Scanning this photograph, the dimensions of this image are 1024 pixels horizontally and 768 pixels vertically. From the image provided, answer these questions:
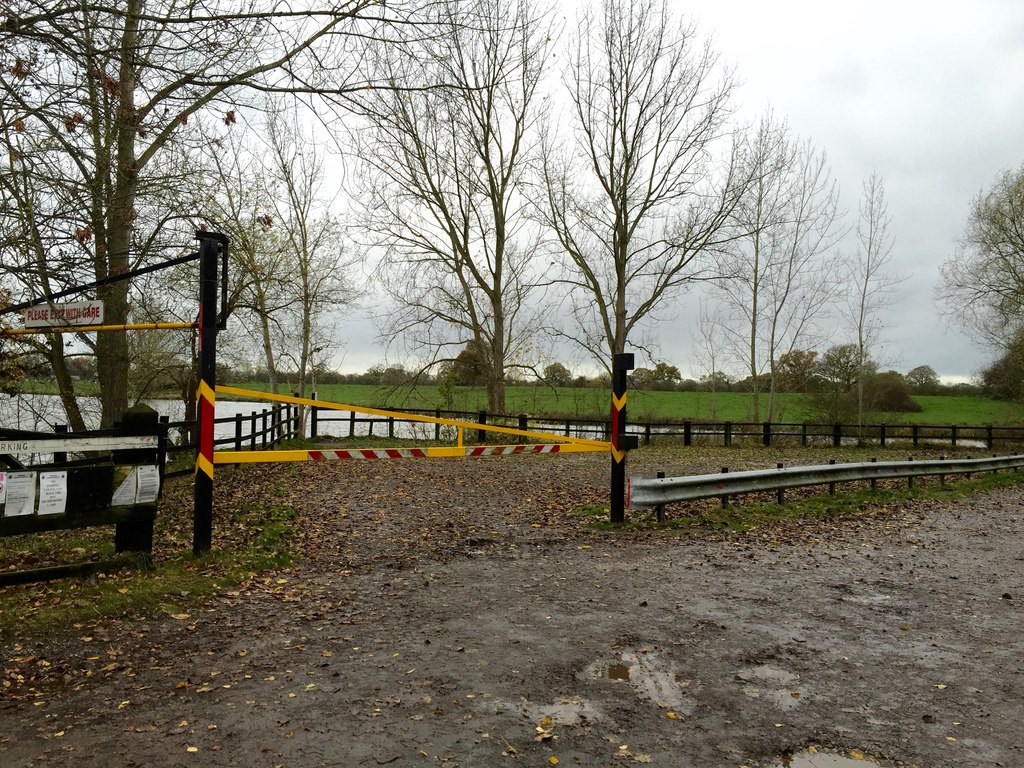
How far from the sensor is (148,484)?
6.10 metres

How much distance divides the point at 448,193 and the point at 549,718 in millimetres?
24384

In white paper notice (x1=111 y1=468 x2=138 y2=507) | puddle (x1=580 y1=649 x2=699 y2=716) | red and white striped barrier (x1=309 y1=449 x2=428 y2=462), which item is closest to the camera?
puddle (x1=580 y1=649 x2=699 y2=716)

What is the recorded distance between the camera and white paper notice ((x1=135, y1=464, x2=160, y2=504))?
19.8 feet

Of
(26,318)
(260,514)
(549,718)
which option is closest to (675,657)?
(549,718)

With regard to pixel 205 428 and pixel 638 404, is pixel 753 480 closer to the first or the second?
pixel 205 428

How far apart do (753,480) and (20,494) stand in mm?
8946

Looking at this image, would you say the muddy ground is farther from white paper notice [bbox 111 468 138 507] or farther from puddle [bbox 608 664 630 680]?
white paper notice [bbox 111 468 138 507]

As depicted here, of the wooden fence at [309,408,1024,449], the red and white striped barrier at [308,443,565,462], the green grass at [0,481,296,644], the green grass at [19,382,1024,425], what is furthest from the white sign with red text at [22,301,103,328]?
the green grass at [19,382,1024,425]

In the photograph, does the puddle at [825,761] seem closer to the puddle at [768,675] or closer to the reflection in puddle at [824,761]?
the reflection in puddle at [824,761]

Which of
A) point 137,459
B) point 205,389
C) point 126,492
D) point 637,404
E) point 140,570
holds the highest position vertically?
point 637,404

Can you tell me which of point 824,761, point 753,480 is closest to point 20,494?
point 824,761

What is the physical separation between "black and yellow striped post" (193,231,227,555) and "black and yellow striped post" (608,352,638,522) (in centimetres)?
479

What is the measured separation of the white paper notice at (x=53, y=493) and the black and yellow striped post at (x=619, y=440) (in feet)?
19.6

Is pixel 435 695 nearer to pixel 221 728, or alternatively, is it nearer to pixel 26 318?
pixel 221 728
